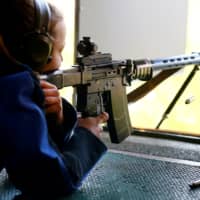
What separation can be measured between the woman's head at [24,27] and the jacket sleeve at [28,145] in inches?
1.9

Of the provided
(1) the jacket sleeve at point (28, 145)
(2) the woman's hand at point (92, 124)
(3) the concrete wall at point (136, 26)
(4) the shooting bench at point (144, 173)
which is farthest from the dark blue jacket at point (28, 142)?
(3) the concrete wall at point (136, 26)

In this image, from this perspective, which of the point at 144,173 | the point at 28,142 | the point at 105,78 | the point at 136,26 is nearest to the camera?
the point at 28,142

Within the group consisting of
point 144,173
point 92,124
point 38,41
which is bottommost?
point 144,173

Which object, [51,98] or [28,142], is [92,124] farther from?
[28,142]

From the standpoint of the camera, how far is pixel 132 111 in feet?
5.43

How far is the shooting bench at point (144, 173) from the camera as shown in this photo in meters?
0.96

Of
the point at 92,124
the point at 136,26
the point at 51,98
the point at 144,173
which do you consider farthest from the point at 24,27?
the point at 136,26

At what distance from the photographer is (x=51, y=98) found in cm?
69

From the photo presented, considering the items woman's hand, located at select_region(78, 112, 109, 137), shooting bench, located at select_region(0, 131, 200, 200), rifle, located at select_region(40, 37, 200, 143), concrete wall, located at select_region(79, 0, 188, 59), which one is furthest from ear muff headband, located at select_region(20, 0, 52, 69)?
concrete wall, located at select_region(79, 0, 188, 59)

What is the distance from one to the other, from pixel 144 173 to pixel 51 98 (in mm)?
504

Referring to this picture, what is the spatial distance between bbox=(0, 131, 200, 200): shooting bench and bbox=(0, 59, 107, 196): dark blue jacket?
293mm

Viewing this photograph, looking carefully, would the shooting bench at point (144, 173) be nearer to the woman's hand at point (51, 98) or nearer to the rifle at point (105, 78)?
the rifle at point (105, 78)

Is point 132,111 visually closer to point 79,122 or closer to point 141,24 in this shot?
point 141,24

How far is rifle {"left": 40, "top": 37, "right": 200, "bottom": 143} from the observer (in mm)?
876
